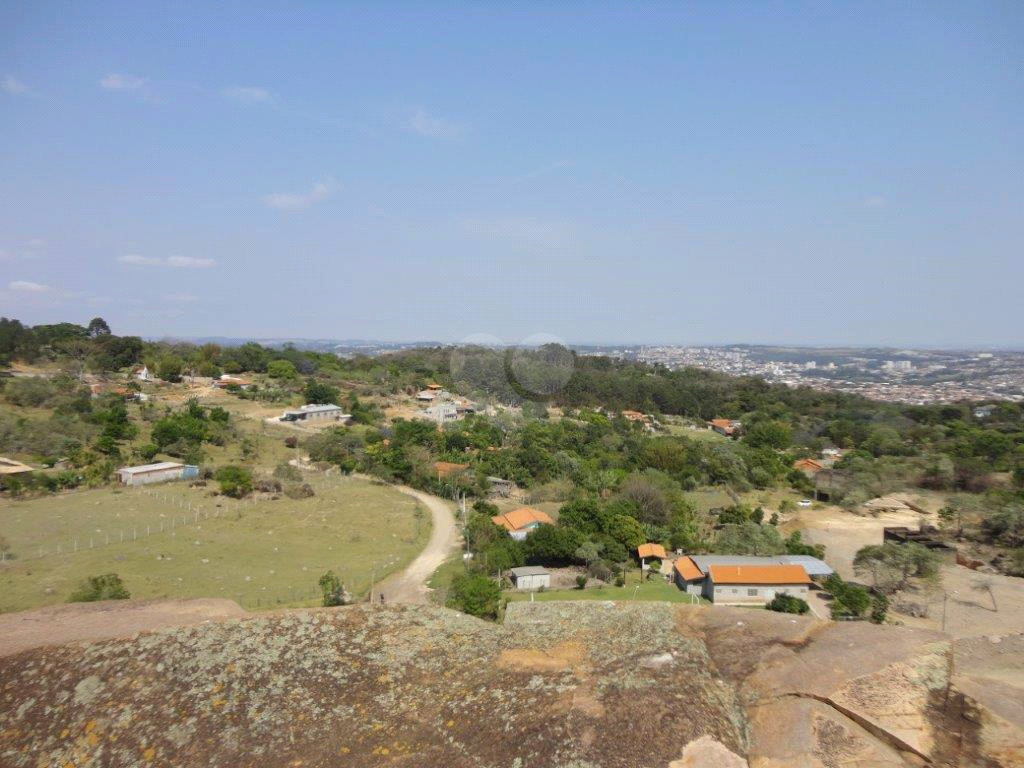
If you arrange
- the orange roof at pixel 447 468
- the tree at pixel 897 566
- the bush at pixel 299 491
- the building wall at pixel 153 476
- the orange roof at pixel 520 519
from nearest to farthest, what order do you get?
the tree at pixel 897 566, the orange roof at pixel 520 519, the bush at pixel 299 491, the building wall at pixel 153 476, the orange roof at pixel 447 468

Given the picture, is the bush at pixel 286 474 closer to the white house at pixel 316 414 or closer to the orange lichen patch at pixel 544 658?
the white house at pixel 316 414

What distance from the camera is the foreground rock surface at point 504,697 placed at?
2.66 m

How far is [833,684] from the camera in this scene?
3072mm

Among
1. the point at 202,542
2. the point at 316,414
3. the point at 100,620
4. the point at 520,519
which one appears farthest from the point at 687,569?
the point at 316,414

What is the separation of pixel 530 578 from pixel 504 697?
56.3 feet

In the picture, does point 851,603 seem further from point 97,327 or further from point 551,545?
point 97,327

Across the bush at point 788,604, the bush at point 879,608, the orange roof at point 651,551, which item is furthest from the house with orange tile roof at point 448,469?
the bush at point 879,608

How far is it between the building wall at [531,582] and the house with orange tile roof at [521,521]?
12.9 feet

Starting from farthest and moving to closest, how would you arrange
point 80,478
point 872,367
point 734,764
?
point 872,367 < point 80,478 < point 734,764

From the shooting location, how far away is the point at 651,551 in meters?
22.4

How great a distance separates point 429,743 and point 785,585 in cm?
1890

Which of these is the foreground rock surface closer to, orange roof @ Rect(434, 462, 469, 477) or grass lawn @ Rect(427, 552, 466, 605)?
grass lawn @ Rect(427, 552, 466, 605)

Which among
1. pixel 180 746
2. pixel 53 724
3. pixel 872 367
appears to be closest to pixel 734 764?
pixel 180 746

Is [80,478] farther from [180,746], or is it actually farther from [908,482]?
[908,482]
